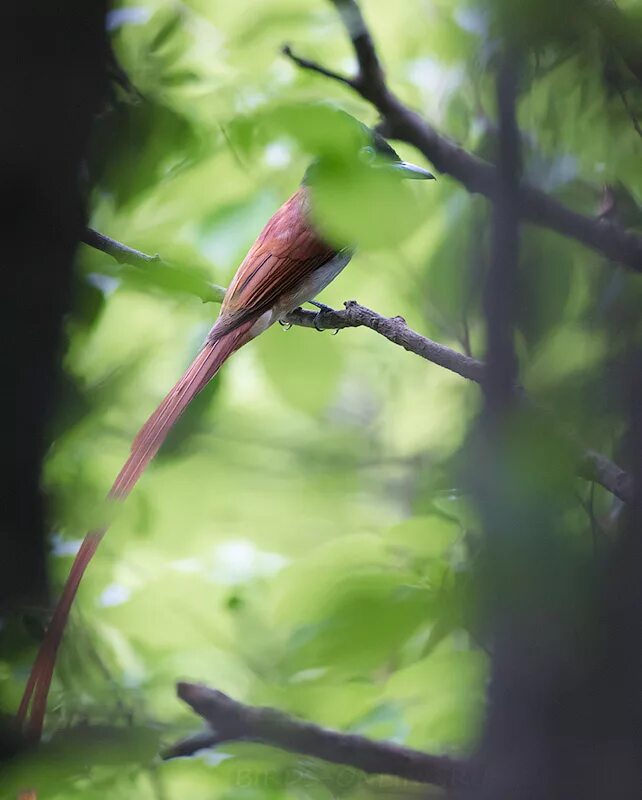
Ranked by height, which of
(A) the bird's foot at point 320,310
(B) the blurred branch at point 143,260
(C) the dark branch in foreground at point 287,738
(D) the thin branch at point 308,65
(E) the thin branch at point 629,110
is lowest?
(C) the dark branch in foreground at point 287,738

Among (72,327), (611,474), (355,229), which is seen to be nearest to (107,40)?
(72,327)

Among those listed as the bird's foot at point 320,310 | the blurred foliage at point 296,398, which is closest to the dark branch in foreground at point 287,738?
the blurred foliage at point 296,398

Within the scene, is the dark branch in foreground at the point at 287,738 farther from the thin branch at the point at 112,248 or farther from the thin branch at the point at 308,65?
the thin branch at the point at 308,65

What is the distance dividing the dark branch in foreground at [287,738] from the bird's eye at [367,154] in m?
0.24

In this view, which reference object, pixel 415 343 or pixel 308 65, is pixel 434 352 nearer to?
pixel 415 343

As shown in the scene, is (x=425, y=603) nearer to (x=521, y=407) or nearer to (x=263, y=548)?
(x=521, y=407)

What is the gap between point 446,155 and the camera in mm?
658

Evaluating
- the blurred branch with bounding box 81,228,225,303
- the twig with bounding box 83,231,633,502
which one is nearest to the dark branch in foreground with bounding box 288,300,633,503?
the twig with bounding box 83,231,633,502

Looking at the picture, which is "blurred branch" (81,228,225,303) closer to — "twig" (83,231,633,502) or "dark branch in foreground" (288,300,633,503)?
"twig" (83,231,633,502)

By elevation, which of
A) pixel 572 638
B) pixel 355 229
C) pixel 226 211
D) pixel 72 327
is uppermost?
pixel 226 211

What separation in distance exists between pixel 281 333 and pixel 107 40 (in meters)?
0.25

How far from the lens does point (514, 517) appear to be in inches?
6.8

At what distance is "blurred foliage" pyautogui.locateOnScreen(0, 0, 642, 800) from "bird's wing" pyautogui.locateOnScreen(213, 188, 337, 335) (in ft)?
0.07

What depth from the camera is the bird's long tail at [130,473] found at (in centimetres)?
37
